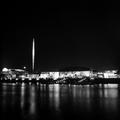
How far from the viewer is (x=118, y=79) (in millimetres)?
104625

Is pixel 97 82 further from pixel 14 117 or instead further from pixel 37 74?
pixel 14 117

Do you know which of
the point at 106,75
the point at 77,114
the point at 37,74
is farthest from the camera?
the point at 37,74

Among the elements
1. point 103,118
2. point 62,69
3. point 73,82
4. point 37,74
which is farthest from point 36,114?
point 62,69

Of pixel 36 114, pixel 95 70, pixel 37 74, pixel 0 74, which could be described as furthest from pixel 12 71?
pixel 36 114

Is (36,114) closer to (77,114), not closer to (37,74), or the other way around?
(77,114)

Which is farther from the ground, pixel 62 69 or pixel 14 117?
pixel 62 69

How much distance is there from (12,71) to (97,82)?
201ft

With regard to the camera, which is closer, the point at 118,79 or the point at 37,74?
the point at 118,79

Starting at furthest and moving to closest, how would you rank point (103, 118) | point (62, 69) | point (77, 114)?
point (62, 69) → point (77, 114) → point (103, 118)

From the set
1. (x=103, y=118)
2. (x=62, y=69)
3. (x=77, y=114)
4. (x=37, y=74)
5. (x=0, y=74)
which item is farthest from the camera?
(x=0, y=74)

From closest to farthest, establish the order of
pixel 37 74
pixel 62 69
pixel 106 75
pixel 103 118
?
1. pixel 103 118
2. pixel 106 75
3. pixel 37 74
4. pixel 62 69

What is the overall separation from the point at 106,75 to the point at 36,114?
99726 mm

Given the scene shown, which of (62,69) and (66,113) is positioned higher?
(62,69)

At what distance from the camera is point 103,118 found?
1595cm
